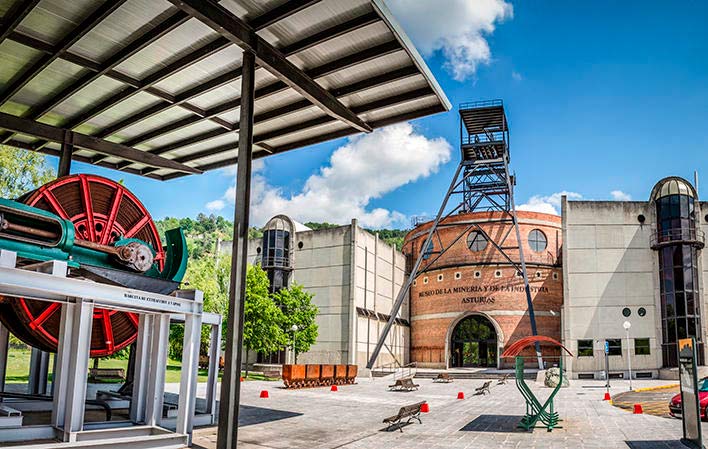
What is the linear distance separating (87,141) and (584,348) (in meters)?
35.8

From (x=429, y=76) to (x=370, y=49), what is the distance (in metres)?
1.71

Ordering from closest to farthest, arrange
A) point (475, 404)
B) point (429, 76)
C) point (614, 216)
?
point (429, 76), point (475, 404), point (614, 216)

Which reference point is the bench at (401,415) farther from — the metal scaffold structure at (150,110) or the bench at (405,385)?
the bench at (405,385)

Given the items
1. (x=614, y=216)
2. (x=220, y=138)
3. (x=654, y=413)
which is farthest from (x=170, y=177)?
(x=614, y=216)

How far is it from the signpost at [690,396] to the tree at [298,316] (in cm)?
2994

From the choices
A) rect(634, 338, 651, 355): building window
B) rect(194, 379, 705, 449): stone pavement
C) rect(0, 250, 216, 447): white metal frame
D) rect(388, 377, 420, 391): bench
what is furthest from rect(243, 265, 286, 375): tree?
rect(0, 250, 216, 447): white metal frame

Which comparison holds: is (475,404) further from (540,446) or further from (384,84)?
(384,84)

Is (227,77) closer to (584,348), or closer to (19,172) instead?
(19,172)

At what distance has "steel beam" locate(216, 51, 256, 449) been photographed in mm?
11188

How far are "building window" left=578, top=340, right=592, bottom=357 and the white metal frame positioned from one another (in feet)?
115

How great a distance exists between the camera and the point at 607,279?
4209 centimetres

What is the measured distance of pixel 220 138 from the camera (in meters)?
18.1

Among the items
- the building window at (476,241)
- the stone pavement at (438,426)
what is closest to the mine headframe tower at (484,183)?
the building window at (476,241)

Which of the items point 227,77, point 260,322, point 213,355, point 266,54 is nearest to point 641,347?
point 260,322
